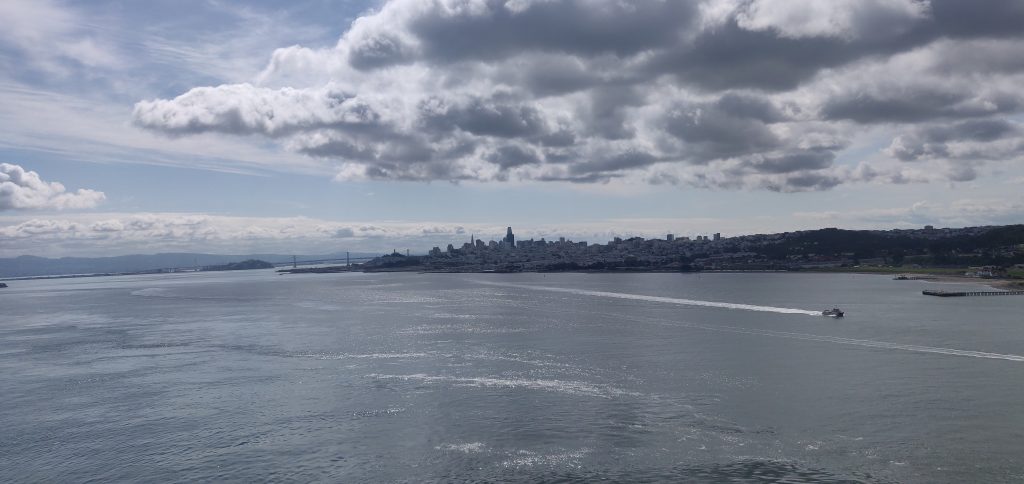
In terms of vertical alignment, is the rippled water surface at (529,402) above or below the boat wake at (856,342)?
below

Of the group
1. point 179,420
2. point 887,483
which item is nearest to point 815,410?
point 887,483

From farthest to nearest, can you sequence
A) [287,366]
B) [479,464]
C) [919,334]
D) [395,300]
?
[395,300]
[919,334]
[287,366]
[479,464]

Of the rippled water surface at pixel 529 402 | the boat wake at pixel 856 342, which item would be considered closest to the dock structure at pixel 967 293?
the rippled water surface at pixel 529 402

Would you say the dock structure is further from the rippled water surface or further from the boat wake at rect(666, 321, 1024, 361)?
the boat wake at rect(666, 321, 1024, 361)

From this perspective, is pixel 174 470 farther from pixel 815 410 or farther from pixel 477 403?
pixel 815 410

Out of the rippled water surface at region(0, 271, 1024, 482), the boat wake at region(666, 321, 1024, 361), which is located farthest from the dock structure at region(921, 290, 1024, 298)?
the boat wake at region(666, 321, 1024, 361)

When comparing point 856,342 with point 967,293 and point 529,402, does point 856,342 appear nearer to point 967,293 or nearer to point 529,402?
point 529,402

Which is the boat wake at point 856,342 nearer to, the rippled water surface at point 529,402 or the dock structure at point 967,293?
the rippled water surface at point 529,402

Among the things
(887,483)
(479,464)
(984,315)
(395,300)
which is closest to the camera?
(887,483)
